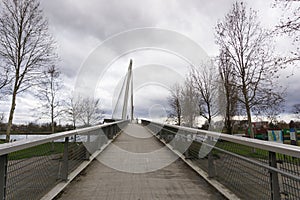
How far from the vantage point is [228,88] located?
49.5 ft

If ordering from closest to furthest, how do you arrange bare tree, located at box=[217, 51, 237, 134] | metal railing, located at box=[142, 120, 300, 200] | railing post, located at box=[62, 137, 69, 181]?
metal railing, located at box=[142, 120, 300, 200] < railing post, located at box=[62, 137, 69, 181] < bare tree, located at box=[217, 51, 237, 134]

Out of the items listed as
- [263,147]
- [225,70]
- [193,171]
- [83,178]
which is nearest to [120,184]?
[83,178]

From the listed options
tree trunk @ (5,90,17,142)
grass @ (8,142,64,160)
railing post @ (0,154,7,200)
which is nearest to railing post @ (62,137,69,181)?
grass @ (8,142,64,160)

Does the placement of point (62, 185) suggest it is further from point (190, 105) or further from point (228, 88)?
point (190, 105)

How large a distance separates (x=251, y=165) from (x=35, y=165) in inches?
105

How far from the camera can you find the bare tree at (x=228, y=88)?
→ 48.1 ft

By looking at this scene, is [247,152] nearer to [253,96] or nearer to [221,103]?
[253,96]

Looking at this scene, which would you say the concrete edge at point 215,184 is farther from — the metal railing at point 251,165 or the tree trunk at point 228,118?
the tree trunk at point 228,118

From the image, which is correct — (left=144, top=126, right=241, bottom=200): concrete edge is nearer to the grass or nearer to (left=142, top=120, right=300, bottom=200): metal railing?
(left=142, top=120, right=300, bottom=200): metal railing

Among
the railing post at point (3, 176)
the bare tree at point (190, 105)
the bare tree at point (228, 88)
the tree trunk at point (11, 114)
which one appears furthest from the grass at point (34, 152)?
the bare tree at point (190, 105)

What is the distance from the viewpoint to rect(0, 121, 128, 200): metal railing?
227 centimetres

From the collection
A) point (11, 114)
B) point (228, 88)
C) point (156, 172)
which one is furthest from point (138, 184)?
point (228, 88)

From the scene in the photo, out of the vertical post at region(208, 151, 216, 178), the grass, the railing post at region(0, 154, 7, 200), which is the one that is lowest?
the vertical post at region(208, 151, 216, 178)

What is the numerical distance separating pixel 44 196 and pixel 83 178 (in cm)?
127
